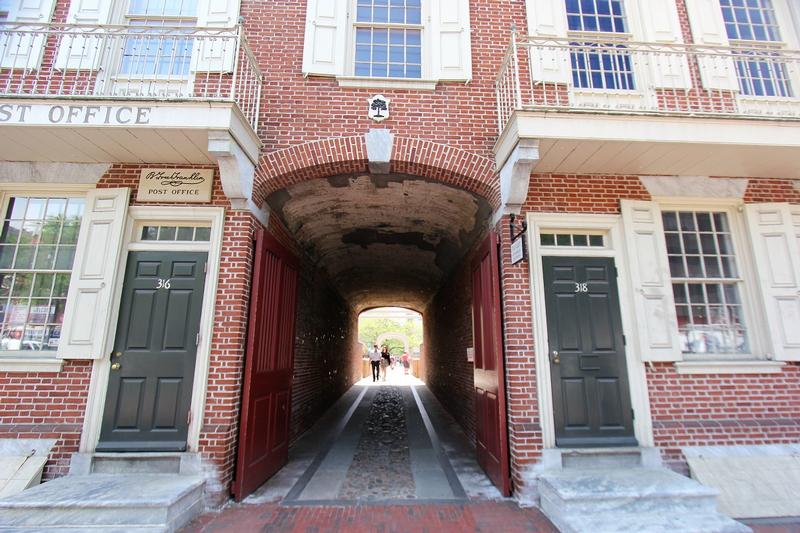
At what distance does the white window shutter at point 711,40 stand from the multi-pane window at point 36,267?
8582mm

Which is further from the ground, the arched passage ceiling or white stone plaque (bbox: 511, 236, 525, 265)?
the arched passage ceiling

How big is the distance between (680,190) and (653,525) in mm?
4019

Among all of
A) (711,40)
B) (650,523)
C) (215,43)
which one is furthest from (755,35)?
(215,43)

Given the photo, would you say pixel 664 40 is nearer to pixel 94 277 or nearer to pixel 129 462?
pixel 94 277

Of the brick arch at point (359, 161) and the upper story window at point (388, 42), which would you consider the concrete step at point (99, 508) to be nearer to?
the brick arch at point (359, 161)

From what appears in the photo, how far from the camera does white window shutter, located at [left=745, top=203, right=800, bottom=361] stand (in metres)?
4.84

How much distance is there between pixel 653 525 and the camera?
3355 mm

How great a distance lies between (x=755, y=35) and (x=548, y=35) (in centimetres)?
337

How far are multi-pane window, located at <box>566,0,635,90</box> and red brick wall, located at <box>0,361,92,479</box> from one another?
7268 mm

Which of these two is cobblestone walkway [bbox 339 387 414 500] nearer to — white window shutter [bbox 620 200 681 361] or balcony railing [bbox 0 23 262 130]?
white window shutter [bbox 620 200 681 361]

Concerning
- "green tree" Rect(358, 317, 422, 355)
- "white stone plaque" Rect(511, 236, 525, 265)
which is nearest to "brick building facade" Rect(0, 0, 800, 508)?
"white stone plaque" Rect(511, 236, 525, 265)

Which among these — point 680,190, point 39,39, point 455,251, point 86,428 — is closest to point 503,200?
point 680,190

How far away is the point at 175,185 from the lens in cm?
496

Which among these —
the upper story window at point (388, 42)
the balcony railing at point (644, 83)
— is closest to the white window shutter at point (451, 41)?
the upper story window at point (388, 42)
